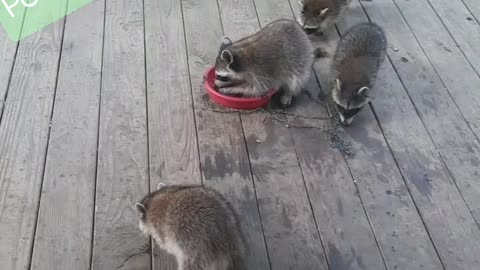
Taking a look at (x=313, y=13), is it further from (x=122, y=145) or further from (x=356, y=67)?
(x=122, y=145)

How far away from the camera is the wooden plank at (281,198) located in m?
2.43

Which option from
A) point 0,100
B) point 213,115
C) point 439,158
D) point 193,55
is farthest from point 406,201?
point 0,100

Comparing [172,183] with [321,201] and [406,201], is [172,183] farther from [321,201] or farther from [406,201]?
[406,201]

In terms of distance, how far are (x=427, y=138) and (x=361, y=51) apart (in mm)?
623

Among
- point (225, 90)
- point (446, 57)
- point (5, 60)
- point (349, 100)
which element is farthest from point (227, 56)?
point (446, 57)

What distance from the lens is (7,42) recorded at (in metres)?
3.46

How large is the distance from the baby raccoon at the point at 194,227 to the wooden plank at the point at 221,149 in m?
0.28

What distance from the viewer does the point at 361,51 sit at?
3.25 m

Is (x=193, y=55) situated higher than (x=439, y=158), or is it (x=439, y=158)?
(x=193, y=55)

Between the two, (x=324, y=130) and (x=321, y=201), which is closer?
(x=321, y=201)

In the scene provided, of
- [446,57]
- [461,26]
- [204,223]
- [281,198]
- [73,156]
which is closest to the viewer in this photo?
[204,223]

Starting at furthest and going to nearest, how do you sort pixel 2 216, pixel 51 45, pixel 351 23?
pixel 351 23, pixel 51 45, pixel 2 216

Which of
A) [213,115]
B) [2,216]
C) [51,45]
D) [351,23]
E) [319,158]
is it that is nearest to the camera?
[2,216]

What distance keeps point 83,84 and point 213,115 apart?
0.77 metres
